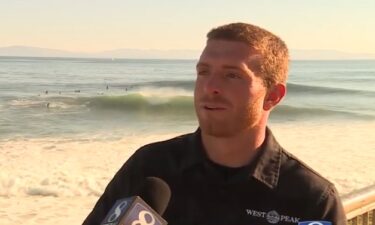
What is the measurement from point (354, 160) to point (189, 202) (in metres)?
13.4

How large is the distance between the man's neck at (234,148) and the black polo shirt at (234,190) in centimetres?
3

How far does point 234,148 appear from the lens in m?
2.14

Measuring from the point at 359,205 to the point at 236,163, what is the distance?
64.5 inches

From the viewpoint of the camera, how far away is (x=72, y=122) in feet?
83.3

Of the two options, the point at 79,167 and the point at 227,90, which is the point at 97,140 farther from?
the point at 227,90

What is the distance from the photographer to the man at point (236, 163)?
204 cm

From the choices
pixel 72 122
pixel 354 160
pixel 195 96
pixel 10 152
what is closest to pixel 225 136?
pixel 195 96

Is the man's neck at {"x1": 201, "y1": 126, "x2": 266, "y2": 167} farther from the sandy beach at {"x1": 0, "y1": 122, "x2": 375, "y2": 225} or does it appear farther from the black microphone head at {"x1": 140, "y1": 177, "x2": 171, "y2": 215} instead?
the sandy beach at {"x1": 0, "y1": 122, "x2": 375, "y2": 225}

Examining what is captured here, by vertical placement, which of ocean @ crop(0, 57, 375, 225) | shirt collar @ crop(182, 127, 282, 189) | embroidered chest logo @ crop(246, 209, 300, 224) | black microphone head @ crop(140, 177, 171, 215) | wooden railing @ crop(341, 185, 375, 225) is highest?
shirt collar @ crop(182, 127, 282, 189)

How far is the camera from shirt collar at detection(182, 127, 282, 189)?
2.10 metres

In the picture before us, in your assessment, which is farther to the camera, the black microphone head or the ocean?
the ocean

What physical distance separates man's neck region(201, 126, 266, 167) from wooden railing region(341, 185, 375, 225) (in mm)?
1360

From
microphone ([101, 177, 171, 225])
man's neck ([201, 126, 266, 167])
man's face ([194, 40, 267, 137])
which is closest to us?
microphone ([101, 177, 171, 225])


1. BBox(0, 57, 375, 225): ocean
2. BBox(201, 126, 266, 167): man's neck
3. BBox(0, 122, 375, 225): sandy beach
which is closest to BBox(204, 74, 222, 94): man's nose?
BBox(201, 126, 266, 167): man's neck
